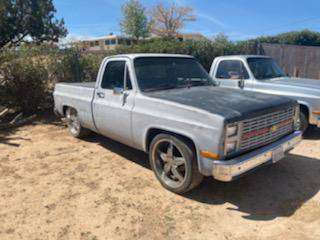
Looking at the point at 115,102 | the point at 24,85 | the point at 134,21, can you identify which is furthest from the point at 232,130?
the point at 134,21

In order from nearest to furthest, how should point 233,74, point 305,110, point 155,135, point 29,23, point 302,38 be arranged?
point 155,135 < point 305,110 < point 233,74 < point 29,23 < point 302,38

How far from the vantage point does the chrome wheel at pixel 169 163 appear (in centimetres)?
420

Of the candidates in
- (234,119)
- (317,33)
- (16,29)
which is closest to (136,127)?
(234,119)

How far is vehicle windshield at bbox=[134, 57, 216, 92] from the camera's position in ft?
15.9

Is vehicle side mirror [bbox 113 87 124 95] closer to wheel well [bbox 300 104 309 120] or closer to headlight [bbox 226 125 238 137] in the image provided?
headlight [bbox 226 125 238 137]

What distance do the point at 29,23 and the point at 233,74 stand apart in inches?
980

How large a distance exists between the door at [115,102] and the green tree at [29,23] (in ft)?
73.2

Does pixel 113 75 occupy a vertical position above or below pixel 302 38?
below

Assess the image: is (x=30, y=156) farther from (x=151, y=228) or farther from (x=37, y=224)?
(x=151, y=228)

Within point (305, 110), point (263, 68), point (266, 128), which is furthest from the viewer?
point (263, 68)

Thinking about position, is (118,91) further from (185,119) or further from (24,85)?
(24,85)

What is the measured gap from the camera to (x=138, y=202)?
4.12 m

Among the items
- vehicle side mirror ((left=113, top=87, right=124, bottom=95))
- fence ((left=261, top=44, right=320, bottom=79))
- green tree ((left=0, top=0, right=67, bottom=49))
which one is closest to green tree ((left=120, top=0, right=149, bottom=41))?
green tree ((left=0, top=0, right=67, bottom=49))

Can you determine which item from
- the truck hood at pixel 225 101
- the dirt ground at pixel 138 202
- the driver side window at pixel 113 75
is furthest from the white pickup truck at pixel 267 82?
the driver side window at pixel 113 75
